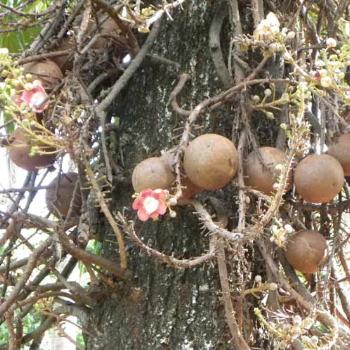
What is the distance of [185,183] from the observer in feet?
3.82

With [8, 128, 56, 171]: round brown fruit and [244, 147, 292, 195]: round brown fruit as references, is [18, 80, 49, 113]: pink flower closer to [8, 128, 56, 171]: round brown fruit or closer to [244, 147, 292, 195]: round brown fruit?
[8, 128, 56, 171]: round brown fruit

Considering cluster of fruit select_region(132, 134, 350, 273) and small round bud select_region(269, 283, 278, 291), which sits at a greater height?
cluster of fruit select_region(132, 134, 350, 273)

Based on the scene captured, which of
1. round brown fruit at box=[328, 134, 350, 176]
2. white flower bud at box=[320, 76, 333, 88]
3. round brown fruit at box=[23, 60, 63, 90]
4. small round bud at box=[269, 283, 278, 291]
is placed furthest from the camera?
round brown fruit at box=[23, 60, 63, 90]

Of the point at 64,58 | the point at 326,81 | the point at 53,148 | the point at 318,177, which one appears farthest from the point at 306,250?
the point at 64,58

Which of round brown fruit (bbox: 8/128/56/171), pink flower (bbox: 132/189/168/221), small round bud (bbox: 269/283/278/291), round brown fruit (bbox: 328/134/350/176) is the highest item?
round brown fruit (bbox: 328/134/350/176)

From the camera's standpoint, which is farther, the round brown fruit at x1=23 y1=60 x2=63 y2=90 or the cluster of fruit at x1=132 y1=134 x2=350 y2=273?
the round brown fruit at x1=23 y1=60 x2=63 y2=90

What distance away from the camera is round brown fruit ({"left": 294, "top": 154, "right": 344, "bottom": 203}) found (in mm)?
1147

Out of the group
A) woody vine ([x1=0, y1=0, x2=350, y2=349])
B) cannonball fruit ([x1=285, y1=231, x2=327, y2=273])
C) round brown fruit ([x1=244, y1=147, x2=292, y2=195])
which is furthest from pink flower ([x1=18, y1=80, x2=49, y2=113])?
cannonball fruit ([x1=285, y1=231, x2=327, y2=273])

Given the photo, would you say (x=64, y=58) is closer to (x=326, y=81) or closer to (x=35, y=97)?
(x=35, y=97)

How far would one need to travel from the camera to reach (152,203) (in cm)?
107

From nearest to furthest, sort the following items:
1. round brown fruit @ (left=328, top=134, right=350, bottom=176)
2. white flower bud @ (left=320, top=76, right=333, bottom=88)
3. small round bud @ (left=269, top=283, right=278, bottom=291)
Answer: white flower bud @ (left=320, top=76, right=333, bottom=88)
small round bud @ (left=269, top=283, right=278, bottom=291)
round brown fruit @ (left=328, top=134, right=350, bottom=176)

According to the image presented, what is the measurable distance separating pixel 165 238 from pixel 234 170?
234 mm

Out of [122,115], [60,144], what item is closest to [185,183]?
[60,144]

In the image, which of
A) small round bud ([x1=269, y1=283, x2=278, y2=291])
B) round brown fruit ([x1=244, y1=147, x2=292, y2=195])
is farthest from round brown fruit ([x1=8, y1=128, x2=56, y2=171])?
small round bud ([x1=269, y1=283, x2=278, y2=291])
